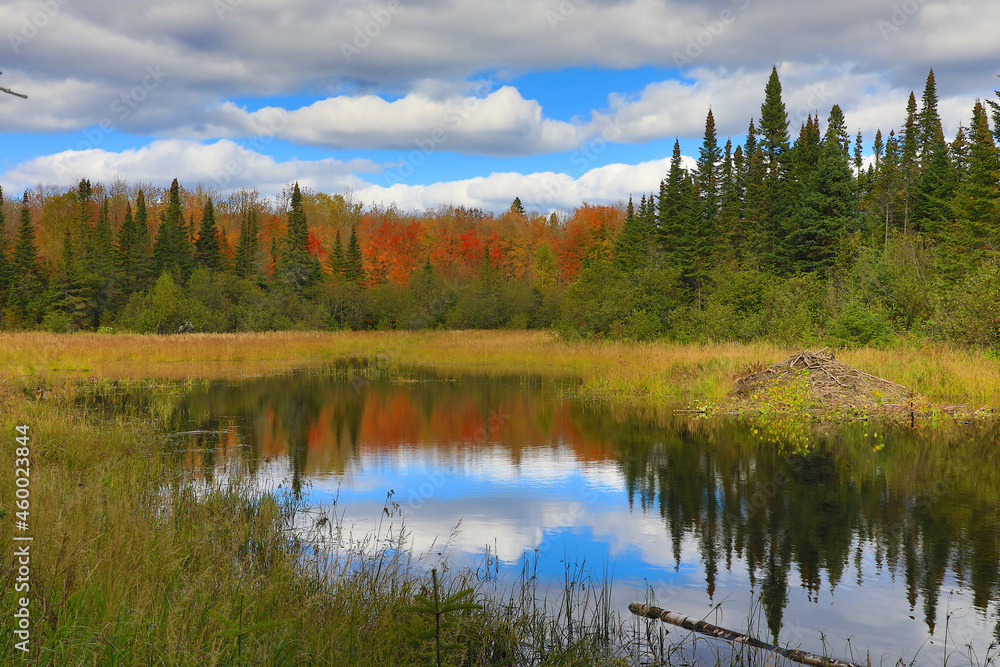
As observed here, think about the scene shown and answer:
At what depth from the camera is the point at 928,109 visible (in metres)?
61.9

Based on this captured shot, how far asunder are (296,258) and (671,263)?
39.0 m

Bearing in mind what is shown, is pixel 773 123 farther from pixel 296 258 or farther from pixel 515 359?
pixel 296 258

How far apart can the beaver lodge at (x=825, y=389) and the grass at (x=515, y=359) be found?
1197 mm

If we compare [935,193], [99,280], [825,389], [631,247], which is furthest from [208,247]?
[825,389]

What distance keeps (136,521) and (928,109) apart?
70759 millimetres

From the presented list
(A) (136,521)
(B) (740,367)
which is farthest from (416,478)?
(B) (740,367)

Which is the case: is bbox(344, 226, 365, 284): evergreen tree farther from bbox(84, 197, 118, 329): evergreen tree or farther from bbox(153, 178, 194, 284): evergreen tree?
bbox(84, 197, 118, 329): evergreen tree

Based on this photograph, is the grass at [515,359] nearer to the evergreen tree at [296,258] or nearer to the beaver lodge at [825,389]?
the beaver lodge at [825,389]

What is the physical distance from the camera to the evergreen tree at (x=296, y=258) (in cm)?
7112

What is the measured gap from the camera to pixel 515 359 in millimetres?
38438

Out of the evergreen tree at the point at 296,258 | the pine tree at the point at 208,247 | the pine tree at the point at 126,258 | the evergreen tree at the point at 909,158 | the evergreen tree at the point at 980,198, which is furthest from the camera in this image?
the pine tree at the point at 208,247

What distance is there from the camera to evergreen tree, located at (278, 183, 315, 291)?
71125 millimetres

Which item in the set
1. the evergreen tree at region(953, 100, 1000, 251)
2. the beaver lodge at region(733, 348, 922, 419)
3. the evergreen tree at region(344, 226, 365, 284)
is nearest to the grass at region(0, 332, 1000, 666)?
the beaver lodge at region(733, 348, 922, 419)

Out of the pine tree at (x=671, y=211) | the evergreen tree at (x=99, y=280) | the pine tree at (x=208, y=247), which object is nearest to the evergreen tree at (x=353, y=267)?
the pine tree at (x=208, y=247)
